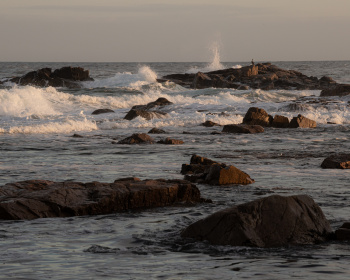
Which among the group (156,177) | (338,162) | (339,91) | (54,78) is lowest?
(156,177)

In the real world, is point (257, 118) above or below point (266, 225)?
above

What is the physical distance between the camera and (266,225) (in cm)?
676

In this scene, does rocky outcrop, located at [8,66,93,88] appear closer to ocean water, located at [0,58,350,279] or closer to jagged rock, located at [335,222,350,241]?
ocean water, located at [0,58,350,279]

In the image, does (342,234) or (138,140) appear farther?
(138,140)

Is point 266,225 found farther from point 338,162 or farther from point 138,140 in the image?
point 138,140

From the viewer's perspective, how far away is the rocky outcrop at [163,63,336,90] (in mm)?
53844

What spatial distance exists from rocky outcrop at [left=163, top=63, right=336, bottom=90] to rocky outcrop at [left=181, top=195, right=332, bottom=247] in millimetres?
45277

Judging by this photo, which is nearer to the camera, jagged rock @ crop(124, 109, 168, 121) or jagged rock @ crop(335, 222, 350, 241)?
jagged rock @ crop(335, 222, 350, 241)

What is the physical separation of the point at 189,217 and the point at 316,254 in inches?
88.4

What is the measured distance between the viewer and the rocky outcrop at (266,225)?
21.9ft

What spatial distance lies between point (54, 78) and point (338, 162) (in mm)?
44219

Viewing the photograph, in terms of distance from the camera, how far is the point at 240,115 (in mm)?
28719

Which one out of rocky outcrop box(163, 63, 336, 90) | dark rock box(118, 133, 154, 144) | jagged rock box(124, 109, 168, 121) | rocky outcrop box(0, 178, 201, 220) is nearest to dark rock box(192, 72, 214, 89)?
rocky outcrop box(163, 63, 336, 90)

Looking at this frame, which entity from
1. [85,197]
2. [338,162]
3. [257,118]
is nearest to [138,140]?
[338,162]
